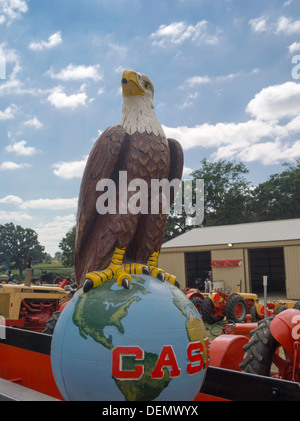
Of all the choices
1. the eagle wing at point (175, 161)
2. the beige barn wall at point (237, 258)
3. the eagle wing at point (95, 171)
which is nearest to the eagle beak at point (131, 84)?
the eagle wing at point (95, 171)

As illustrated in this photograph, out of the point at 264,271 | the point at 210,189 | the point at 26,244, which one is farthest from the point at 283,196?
the point at 26,244

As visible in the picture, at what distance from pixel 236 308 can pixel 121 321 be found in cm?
1069

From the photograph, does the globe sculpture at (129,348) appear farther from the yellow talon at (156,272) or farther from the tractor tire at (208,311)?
the tractor tire at (208,311)

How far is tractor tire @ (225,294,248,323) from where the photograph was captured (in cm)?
1211

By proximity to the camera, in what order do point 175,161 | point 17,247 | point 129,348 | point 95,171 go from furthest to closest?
point 17,247, point 175,161, point 95,171, point 129,348

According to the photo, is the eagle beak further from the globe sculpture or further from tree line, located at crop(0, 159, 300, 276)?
tree line, located at crop(0, 159, 300, 276)

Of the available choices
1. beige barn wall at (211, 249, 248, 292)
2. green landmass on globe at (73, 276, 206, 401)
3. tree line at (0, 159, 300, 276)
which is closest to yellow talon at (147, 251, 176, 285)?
green landmass on globe at (73, 276, 206, 401)

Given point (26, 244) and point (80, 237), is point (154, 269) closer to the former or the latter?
point (80, 237)

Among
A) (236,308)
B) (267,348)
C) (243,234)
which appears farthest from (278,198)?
(267,348)

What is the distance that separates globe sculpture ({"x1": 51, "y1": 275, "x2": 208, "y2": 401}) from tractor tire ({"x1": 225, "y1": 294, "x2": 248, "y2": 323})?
9.73 metres

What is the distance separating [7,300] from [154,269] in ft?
27.1

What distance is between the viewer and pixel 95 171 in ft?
10.6

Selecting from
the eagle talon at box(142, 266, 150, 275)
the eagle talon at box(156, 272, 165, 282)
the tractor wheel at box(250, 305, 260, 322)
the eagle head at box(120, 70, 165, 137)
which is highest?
the eagle head at box(120, 70, 165, 137)

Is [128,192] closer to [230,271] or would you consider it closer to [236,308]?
[236,308]
